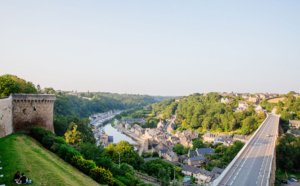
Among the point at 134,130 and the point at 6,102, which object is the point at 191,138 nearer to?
the point at 134,130

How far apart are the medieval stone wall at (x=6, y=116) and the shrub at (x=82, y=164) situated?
5.48m

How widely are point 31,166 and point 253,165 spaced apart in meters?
22.6

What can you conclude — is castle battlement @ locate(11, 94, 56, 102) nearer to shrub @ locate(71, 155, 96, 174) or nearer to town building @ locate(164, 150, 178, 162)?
shrub @ locate(71, 155, 96, 174)

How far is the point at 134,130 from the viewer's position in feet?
228

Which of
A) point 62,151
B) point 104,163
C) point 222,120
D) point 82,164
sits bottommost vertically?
point 222,120

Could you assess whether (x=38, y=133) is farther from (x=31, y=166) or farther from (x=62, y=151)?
(x=31, y=166)

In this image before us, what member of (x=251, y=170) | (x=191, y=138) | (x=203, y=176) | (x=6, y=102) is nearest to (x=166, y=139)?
(x=191, y=138)

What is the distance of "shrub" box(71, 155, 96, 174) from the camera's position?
13.3 m

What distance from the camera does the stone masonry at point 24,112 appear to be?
1474 cm

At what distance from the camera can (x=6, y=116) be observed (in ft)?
48.6

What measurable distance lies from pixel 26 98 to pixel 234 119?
4946 cm

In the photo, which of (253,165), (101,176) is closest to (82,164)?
(101,176)

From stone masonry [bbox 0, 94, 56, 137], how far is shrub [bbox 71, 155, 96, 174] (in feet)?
18.1

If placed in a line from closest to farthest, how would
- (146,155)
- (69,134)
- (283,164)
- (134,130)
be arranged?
(69,134) → (283,164) → (146,155) → (134,130)
